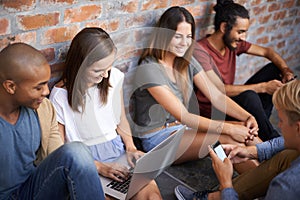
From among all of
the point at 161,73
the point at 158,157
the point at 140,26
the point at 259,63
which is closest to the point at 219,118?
the point at 161,73

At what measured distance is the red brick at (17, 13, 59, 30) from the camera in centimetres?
166

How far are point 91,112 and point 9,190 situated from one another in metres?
0.52

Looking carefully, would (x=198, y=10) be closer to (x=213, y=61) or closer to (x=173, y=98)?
(x=213, y=61)

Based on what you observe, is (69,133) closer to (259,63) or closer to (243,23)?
(243,23)

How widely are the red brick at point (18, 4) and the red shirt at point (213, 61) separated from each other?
0.99 m

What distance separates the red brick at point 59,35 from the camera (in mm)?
1780

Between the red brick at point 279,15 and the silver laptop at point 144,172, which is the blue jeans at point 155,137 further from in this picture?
the red brick at point 279,15

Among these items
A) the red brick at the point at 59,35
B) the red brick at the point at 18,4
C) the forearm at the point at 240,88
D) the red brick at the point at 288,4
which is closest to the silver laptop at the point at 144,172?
the red brick at the point at 59,35

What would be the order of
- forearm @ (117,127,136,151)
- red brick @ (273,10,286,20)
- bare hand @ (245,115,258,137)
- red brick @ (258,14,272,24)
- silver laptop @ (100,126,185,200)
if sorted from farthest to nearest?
red brick @ (273,10,286,20), red brick @ (258,14,272,24), bare hand @ (245,115,258,137), forearm @ (117,127,136,151), silver laptop @ (100,126,185,200)

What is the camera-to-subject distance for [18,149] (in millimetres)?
1491

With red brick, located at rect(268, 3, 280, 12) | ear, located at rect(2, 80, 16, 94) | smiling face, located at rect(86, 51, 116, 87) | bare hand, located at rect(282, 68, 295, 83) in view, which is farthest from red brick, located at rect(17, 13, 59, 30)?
red brick, located at rect(268, 3, 280, 12)

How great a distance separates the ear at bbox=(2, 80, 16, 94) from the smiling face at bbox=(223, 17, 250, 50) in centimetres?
145

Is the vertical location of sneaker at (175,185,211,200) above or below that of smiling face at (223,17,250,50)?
below

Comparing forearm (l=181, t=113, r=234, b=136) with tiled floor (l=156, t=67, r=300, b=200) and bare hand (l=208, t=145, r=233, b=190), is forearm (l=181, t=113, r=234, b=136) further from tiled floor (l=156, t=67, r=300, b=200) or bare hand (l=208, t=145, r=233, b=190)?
bare hand (l=208, t=145, r=233, b=190)
